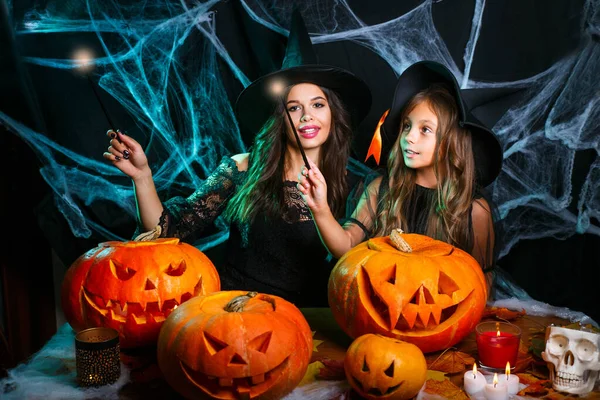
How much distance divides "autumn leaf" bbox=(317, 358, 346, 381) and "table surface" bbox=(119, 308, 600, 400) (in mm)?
72

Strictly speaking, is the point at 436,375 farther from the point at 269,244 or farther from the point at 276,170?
the point at 276,170

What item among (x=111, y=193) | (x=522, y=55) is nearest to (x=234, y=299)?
(x=111, y=193)

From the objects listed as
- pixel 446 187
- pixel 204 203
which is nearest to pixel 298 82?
pixel 204 203

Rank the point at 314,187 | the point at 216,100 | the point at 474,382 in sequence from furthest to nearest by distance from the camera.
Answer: the point at 216,100 → the point at 314,187 → the point at 474,382

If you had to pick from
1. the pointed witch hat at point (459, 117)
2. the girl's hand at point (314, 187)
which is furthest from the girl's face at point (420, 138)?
the girl's hand at point (314, 187)

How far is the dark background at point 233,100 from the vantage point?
2637mm

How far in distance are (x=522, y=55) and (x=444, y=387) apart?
6.05ft

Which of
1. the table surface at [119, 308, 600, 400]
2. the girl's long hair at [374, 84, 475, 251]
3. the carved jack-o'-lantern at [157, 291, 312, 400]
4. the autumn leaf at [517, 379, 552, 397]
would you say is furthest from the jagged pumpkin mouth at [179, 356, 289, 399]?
the girl's long hair at [374, 84, 475, 251]

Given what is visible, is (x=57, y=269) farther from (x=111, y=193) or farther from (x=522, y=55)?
(x=522, y=55)

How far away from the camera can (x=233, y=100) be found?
2.90m

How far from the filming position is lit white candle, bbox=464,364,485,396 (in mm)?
1288

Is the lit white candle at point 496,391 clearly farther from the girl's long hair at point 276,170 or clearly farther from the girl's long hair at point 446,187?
the girl's long hair at point 276,170

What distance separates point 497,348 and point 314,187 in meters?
0.78

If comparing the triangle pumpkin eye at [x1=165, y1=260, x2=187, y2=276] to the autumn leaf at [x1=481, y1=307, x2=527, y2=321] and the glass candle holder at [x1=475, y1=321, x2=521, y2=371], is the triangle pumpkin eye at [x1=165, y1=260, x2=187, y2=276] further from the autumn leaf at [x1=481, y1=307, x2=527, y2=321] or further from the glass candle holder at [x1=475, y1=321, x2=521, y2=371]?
the autumn leaf at [x1=481, y1=307, x2=527, y2=321]
